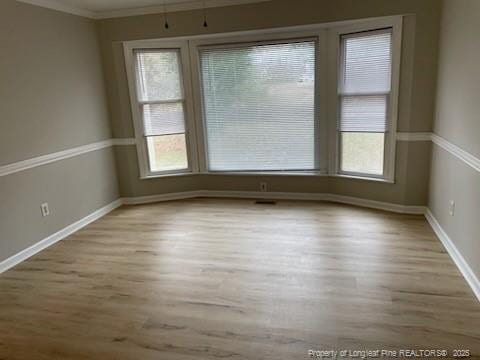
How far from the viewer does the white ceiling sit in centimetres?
377

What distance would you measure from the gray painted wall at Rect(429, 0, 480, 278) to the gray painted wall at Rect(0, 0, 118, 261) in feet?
12.4

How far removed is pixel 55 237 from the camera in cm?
364

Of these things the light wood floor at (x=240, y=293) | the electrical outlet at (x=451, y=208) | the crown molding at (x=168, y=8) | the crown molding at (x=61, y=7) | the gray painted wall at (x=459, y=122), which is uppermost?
the crown molding at (x=168, y=8)

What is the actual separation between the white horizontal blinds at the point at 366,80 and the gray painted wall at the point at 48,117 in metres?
3.04

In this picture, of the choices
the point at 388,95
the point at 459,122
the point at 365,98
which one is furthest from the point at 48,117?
the point at 459,122

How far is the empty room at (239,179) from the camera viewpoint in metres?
2.18

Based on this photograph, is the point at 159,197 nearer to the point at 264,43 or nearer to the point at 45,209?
the point at 45,209

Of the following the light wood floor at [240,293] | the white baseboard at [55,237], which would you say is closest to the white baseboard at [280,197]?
the light wood floor at [240,293]

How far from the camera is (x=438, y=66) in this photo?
340cm

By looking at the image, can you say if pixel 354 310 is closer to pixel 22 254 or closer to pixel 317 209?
pixel 317 209

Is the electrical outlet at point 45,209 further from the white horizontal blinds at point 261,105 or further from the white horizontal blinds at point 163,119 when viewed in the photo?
the white horizontal blinds at point 261,105

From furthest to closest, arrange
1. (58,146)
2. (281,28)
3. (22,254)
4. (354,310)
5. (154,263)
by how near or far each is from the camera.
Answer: (281,28)
(58,146)
(22,254)
(154,263)
(354,310)

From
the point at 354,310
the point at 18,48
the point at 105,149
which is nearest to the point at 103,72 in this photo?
the point at 105,149

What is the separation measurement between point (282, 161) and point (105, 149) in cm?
232
